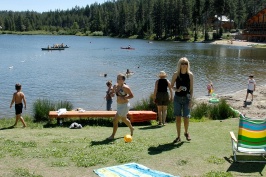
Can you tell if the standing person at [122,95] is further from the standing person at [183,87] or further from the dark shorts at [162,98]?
the dark shorts at [162,98]

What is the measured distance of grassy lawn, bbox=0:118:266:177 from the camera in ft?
22.1

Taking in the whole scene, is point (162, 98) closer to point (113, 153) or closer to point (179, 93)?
point (179, 93)

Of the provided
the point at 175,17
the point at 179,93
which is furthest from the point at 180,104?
the point at 175,17

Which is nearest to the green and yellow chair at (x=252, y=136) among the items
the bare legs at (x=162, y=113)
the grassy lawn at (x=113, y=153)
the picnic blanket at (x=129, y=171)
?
the grassy lawn at (x=113, y=153)

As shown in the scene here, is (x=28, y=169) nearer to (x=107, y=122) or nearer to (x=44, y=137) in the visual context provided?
(x=44, y=137)

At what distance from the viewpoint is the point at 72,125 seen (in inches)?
448

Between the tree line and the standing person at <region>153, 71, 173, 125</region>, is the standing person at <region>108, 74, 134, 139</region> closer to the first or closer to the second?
the standing person at <region>153, 71, 173, 125</region>

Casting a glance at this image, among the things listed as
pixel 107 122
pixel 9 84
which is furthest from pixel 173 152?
pixel 9 84

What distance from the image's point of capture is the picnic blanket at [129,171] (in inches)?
251

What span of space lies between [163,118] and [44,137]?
4.05m

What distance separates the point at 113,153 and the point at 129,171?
3.90 ft

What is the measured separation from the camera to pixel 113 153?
→ 7695 millimetres

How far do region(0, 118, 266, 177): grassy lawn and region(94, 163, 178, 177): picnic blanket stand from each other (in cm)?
23

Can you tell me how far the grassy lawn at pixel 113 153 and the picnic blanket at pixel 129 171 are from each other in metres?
0.23
